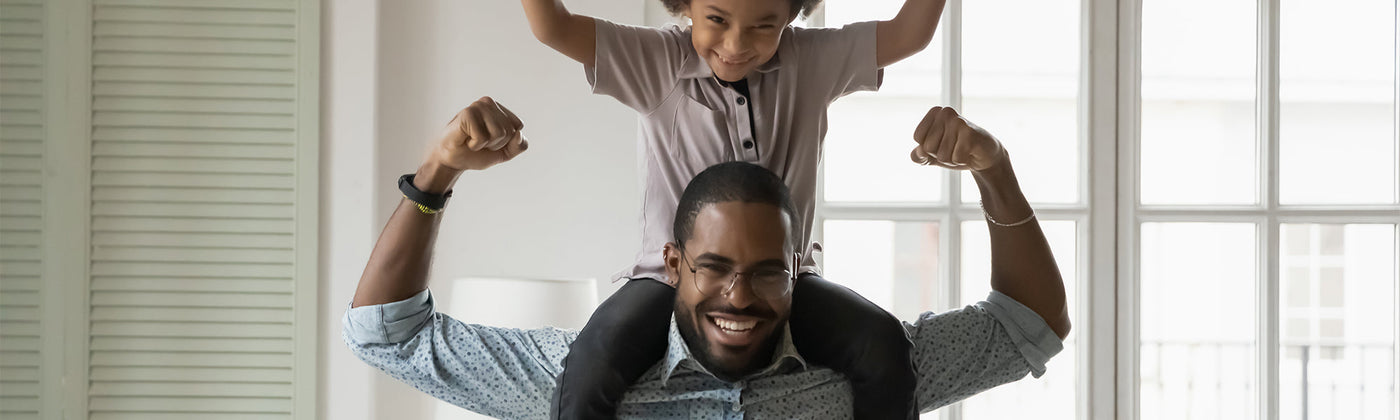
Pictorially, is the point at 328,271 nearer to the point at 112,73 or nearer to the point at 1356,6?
the point at 112,73

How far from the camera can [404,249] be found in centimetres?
141

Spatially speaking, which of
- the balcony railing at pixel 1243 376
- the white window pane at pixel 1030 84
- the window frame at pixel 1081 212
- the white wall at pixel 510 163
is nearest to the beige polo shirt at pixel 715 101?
the white wall at pixel 510 163

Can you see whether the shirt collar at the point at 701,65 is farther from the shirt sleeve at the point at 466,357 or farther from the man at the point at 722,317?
the shirt sleeve at the point at 466,357

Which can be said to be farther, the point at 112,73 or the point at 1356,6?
the point at 1356,6

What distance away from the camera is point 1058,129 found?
263 cm

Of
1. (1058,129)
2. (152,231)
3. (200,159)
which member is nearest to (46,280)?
(152,231)

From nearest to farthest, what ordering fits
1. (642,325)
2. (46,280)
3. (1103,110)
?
(642,325), (46,280), (1103,110)

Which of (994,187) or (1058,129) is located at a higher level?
(1058,129)

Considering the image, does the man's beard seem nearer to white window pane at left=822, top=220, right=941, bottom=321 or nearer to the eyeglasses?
the eyeglasses

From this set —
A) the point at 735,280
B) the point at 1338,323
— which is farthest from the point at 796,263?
the point at 1338,323

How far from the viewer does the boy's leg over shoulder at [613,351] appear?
4.45 feet

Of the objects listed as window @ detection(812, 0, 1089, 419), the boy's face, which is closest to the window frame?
window @ detection(812, 0, 1089, 419)

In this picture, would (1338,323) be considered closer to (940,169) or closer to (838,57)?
(940,169)

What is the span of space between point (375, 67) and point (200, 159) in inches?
18.5
